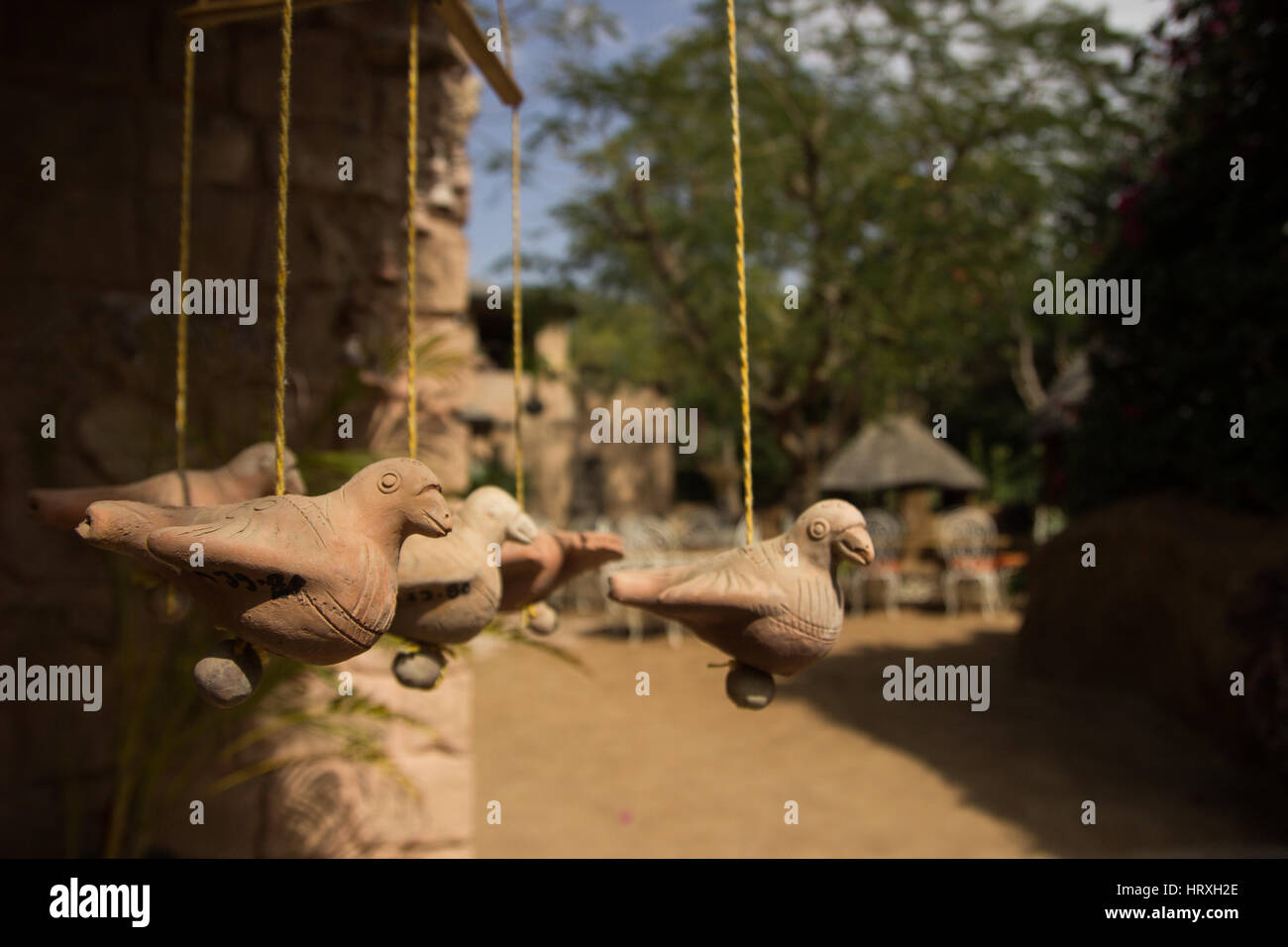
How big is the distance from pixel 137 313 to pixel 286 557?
2.26 m

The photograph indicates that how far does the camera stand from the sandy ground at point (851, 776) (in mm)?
3865

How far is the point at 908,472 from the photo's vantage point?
11.1 meters

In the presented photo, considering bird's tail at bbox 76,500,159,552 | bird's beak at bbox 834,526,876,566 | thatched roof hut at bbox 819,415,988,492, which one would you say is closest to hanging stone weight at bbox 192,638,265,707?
bird's tail at bbox 76,500,159,552

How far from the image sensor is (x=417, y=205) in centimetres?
343

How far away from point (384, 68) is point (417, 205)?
1.57 feet

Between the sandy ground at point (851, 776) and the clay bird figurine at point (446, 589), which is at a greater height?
the clay bird figurine at point (446, 589)

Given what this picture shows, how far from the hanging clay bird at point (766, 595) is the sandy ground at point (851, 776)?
3.00 m

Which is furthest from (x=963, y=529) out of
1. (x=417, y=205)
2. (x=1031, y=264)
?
(x=417, y=205)

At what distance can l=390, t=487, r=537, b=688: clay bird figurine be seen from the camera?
1182 millimetres

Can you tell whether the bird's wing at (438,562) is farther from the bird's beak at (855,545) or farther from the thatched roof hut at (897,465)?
the thatched roof hut at (897,465)

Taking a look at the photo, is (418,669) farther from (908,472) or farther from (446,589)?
(908,472)

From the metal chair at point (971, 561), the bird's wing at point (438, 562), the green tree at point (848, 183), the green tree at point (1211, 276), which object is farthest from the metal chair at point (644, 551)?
the bird's wing at point (438, 562)
